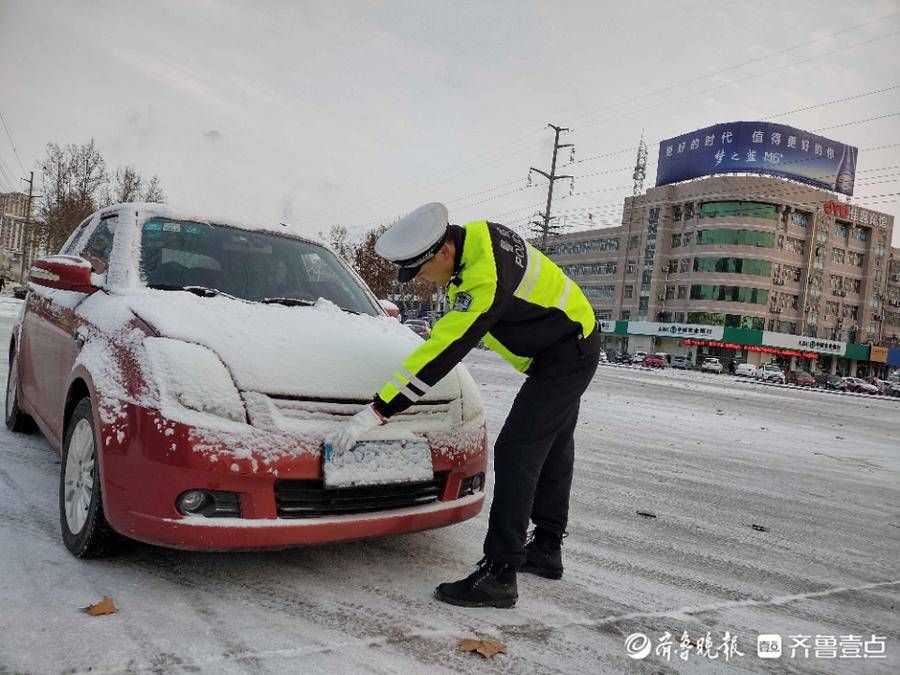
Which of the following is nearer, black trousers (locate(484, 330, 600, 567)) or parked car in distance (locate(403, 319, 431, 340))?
black trousers (locate(484, 330, 600, 567))

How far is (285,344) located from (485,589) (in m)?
1.22

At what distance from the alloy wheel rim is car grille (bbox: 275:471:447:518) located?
792 mm

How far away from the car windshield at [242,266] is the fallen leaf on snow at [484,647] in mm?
1850

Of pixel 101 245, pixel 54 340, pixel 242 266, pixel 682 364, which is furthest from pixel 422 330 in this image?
pixel 682 364

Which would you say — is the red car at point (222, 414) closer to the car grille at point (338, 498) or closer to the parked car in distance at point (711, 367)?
the car grille at point (338, 498)

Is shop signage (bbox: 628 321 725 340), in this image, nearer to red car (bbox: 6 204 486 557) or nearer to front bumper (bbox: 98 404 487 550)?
red car (bbox: 6 204 486 557)

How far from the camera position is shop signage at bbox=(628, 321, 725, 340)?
62.0 m

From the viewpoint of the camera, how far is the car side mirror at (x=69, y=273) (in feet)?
10.3

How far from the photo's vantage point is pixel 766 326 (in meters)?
62.6

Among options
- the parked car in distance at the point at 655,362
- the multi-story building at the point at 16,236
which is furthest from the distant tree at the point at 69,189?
the parked car in distance at the point at 655,362

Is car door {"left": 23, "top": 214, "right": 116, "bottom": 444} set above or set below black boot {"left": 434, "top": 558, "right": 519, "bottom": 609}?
above

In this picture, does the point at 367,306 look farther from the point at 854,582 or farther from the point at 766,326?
the point at 766,326

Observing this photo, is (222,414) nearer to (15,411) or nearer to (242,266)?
(242,266)

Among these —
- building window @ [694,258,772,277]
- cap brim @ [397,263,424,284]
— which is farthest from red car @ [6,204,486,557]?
building window @ [694,258,772,277]
